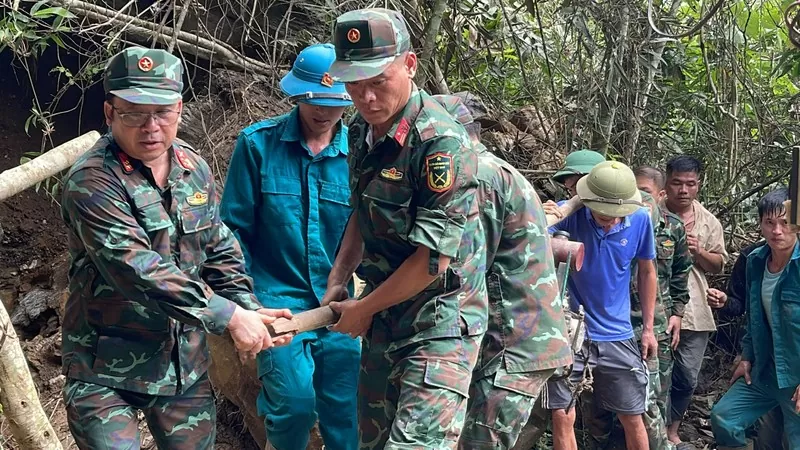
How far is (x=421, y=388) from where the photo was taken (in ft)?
9.87

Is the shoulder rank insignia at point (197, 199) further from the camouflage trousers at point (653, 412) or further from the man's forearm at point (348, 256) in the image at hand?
the camouflage trousers at point (653, 412)

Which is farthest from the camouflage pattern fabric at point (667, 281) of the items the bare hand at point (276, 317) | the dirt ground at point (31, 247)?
the dirt ground at point (31, 247)

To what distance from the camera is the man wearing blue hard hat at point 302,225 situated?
3.98 m

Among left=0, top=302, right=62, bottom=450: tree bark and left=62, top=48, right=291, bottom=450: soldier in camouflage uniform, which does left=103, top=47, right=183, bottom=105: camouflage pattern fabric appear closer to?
left=62, top=48, right=291, bottom=450: soldier in camouflage uniform

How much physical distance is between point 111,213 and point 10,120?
15.6 feet

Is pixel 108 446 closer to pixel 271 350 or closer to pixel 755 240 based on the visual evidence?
pixel 271 350

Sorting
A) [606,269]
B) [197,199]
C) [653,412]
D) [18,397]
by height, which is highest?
[197,199]

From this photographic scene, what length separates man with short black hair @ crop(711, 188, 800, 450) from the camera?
5.38m

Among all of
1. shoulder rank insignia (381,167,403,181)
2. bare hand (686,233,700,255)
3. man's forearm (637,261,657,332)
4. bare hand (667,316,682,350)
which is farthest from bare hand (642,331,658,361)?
shoulder rank insignia (381,167,403,181)

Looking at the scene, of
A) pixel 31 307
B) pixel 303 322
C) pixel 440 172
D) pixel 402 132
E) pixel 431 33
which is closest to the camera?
pixel 440 172

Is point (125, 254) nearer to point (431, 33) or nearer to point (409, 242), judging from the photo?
point (409, 242)

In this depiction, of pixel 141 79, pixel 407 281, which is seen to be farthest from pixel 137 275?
pixel 407 281

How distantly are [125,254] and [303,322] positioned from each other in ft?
2.27

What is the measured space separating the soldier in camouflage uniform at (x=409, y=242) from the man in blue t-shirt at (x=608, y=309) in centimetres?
194
